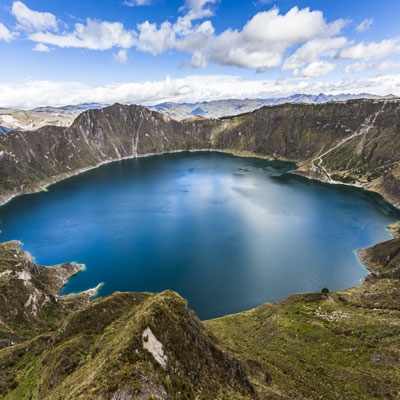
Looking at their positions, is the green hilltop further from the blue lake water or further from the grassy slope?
the blue lake water

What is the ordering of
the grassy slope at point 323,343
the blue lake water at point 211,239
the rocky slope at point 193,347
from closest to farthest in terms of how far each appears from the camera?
the rocky slope at point 193,347 → the grassy slope at point 323,343 → the blue lake water at point 211,239

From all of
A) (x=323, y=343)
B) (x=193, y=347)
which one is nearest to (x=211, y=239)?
(x=323, y=343)

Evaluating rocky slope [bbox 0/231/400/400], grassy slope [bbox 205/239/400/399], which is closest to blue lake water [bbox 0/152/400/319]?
rocky slope [bbox 0/231/400/400]

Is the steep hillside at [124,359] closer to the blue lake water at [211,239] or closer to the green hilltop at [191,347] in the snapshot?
the green hilltop at [191,347]

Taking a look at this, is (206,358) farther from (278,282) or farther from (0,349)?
(278,282)


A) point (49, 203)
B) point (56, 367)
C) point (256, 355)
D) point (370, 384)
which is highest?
point (56, 367)

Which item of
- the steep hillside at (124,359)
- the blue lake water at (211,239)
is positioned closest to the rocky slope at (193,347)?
the steep hillside at (124,359)

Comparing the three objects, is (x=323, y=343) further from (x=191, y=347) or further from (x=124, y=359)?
(x=124, y=359)

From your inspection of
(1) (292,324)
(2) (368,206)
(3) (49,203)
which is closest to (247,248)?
(1) (292,324)
